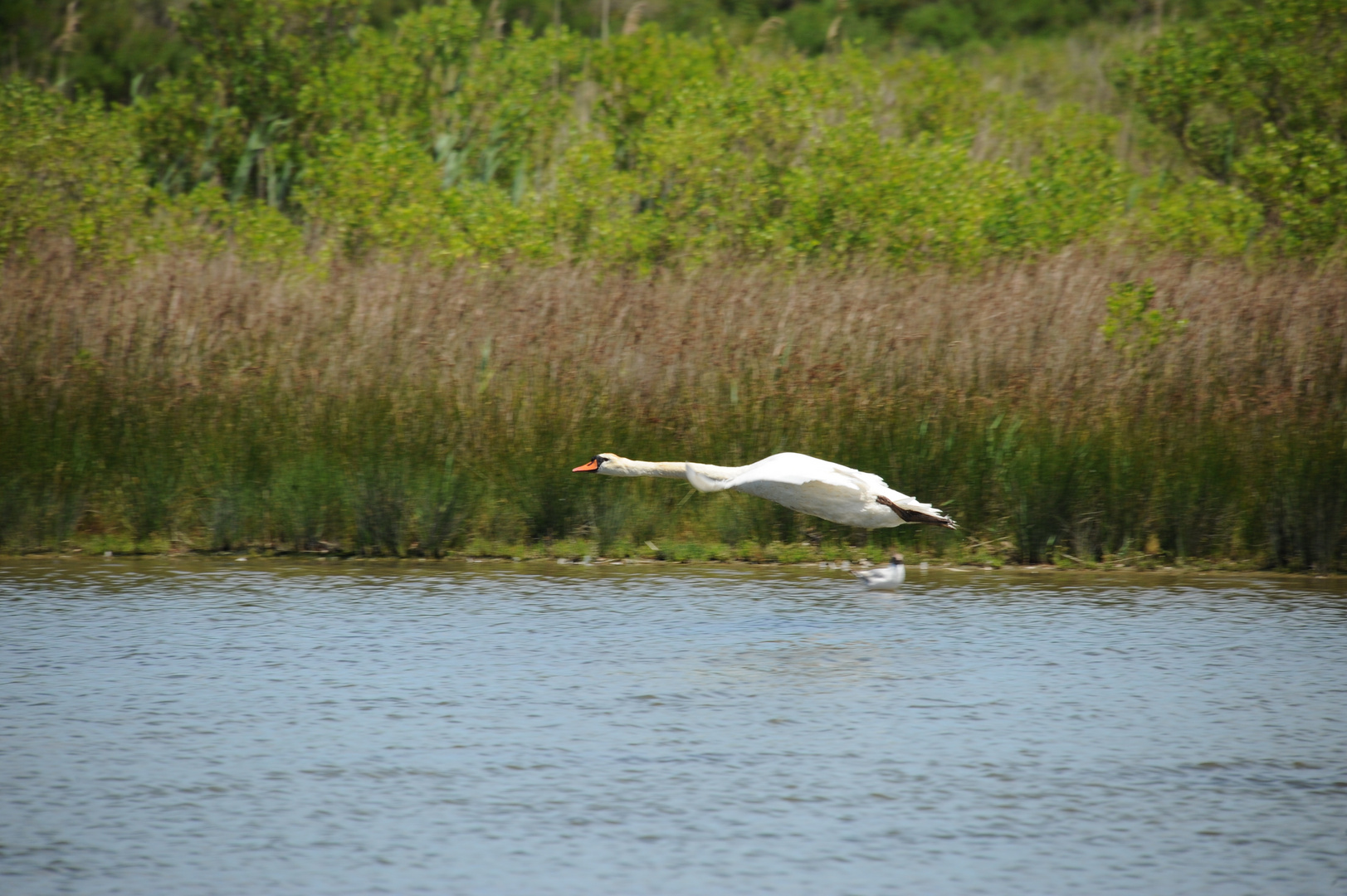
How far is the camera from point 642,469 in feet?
28.3

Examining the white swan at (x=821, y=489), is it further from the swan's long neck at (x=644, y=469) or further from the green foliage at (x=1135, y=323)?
the green foliage at (x=1135, y=323)

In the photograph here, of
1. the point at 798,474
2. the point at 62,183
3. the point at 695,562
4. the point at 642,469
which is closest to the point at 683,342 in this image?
the point at 695,562

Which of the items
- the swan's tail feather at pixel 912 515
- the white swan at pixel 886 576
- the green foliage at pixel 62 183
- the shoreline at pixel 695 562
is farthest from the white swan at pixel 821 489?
the green foliage at pixel 62 183

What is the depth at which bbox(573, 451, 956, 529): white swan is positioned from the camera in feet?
25.3

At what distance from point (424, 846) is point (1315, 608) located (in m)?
5.64

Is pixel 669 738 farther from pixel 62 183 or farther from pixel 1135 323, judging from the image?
pixel 62 183

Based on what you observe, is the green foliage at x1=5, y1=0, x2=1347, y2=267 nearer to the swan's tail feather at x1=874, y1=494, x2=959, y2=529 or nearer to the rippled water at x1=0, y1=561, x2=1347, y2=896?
the swan's tail feather at x1=874, y1=494, x2=959, y2=529

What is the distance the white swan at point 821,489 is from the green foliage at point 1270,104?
27.9 feet

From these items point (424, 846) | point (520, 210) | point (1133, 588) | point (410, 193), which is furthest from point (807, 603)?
point (410, 193)

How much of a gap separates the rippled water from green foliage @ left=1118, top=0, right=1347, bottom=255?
7.61 meters

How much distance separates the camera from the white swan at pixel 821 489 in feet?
25.3

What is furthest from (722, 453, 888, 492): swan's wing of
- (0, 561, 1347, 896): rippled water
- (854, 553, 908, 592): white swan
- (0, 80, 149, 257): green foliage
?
(0, 80, 149, 257): green foliage

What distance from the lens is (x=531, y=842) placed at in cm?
489

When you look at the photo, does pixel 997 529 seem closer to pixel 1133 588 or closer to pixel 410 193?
pixel 1133 588
